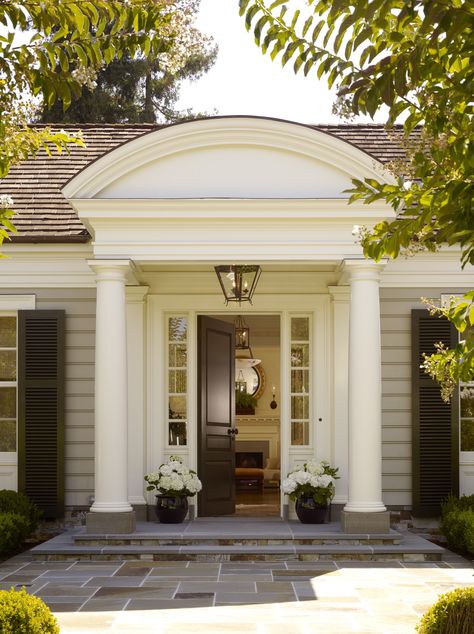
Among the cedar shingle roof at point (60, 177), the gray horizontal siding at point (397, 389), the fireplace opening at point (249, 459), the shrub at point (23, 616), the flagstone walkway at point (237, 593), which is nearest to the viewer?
the shrub at point (23, 616)

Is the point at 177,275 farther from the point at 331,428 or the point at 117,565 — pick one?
the point at 117,565

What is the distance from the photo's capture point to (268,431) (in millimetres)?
19750

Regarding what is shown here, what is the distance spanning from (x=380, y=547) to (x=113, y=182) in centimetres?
481

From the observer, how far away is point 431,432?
12211 mm

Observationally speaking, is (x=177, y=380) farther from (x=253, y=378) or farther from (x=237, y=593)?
(x=253, y=378)

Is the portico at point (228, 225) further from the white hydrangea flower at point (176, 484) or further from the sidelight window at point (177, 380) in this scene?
the sidelight window at point (177, 380)

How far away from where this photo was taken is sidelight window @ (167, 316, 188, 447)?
12711mm

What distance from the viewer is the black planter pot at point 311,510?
11.8 meters

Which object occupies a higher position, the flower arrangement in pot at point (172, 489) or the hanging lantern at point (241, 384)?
the hanging lantern at point (241, 384)

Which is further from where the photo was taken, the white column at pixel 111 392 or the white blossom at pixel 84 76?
the white column at pixel 111 392

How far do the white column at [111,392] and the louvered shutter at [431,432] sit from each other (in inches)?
139

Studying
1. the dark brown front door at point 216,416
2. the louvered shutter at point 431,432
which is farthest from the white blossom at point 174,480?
the louvered shutter at point 431,432

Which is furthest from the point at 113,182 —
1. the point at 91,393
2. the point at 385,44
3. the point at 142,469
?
the point at 385,44

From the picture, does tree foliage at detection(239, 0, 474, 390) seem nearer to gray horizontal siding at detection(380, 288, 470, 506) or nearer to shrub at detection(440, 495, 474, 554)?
shrub at detection(440, 495, 474, 554)
